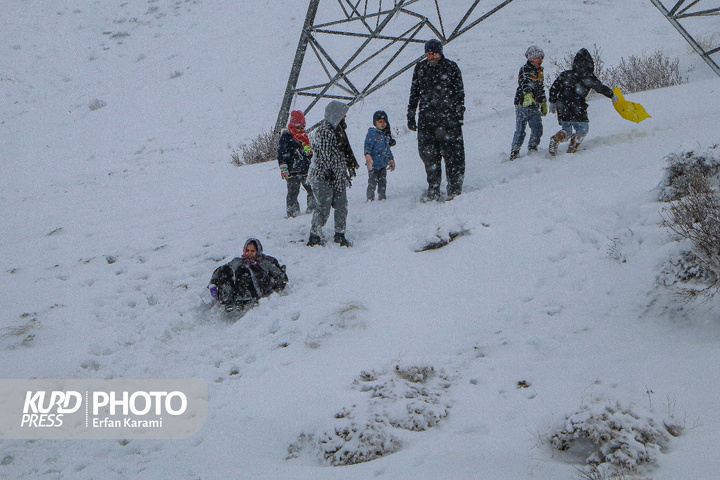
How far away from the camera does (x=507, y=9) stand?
1803 centimetres

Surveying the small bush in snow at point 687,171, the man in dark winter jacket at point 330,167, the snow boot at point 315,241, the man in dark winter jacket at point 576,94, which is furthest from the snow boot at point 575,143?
the snow boot at point 315,241

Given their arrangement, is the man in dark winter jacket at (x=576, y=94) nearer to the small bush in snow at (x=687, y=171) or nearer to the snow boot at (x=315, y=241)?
the small bush in snow at (x=687, y=171)

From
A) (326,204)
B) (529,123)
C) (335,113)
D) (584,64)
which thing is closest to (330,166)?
(326,204)

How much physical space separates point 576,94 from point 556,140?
678 mm

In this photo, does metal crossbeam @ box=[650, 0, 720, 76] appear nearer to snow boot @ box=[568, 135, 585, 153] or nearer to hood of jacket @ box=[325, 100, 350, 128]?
snow boot @ box=[568, 135, 585, 153]

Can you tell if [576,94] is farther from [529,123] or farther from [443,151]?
[443,151]

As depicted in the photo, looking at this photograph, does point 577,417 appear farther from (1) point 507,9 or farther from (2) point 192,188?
(1) point 507,9

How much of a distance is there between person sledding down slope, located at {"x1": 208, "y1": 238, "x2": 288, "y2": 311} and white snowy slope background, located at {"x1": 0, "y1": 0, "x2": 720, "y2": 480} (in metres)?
0.22

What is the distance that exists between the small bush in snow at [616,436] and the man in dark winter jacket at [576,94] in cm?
561

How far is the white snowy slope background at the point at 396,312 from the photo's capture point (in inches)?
103

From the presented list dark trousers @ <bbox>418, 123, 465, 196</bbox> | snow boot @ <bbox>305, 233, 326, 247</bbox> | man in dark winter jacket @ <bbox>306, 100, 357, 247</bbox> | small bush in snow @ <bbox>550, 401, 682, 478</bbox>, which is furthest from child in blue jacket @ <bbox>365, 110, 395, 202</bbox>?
small bush in snow @ <bbox>550, 401, 682, 478</bbox>

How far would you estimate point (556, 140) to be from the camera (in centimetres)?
723

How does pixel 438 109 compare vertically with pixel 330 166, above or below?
above

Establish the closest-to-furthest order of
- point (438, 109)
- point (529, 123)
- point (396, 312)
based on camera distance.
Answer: point (396, 312) → point (438, 109) → point (529, 123)
